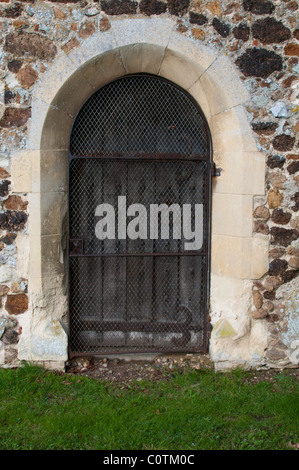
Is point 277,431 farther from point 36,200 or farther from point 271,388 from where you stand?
point 36,200

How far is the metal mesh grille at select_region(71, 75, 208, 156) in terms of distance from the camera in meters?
3.74

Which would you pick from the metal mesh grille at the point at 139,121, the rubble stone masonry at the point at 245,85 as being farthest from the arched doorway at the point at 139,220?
the rubble stone masonry at the point at 245,85

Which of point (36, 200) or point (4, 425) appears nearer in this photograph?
point (4, 425)

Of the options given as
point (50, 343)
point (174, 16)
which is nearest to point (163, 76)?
point (174, 16)

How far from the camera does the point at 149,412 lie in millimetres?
3148

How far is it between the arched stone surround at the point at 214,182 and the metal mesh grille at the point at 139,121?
0.09m

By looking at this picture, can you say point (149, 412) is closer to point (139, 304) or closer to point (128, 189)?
point (139, 304)

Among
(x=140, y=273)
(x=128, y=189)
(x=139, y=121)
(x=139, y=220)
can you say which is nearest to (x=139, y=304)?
(x=140, y=273)

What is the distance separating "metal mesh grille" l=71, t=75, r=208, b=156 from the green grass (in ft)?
5.67

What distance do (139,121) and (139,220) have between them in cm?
76

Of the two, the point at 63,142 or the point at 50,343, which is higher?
the point at 63,142

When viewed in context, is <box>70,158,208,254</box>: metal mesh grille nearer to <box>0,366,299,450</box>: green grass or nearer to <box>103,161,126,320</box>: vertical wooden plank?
<box>103,161,126,320</box>: vertical wooden plank

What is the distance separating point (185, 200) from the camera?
3891 millimetres

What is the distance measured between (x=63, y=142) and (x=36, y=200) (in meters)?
0.49
